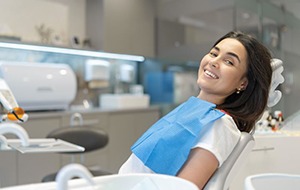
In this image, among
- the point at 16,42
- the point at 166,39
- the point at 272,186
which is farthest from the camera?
the point at 166,39

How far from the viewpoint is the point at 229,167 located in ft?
3.25

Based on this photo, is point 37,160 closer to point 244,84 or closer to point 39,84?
point 39,84

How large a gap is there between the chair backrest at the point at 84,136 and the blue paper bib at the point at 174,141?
3.03ft

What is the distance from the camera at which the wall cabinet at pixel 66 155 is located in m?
2.39

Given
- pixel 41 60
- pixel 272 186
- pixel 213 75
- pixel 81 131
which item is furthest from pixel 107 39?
pixel 272 186

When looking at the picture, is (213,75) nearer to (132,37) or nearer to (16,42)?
(16,42)

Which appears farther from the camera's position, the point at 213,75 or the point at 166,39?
the point at 166,39

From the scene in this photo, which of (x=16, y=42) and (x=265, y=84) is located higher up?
(x=16, y=42)

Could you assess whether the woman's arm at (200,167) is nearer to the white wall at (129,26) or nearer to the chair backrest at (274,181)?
the chair backrest at (274,181)

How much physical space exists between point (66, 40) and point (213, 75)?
242cm

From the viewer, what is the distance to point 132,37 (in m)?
3.68

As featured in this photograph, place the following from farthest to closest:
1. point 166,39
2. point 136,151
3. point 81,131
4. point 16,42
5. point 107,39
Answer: point 166,39 → point 107,39 → point 16,42 → point 81,131 → point 136,151

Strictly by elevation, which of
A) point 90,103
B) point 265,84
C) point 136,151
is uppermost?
point 265,84

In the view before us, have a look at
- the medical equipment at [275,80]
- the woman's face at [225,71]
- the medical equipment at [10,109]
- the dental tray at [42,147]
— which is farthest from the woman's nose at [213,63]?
the medical equipment at [10,109]
